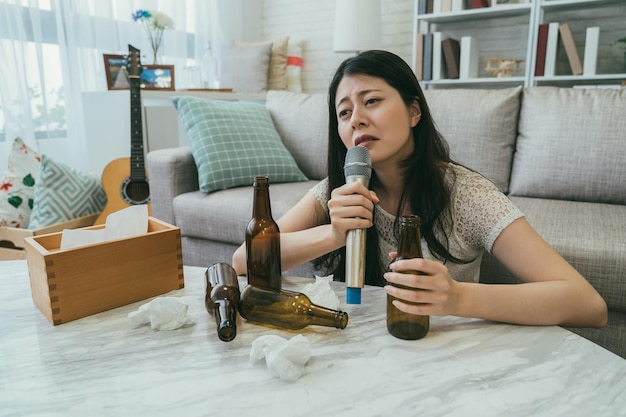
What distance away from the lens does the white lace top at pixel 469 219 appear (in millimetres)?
974

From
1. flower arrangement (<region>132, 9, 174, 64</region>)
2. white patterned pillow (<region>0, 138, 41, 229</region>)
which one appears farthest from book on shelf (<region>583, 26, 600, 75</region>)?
white patterned pillow (<region>0, 138, 41, 229</region>)

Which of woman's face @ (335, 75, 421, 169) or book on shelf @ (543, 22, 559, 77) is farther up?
book on shelf @ (543, 22, 559, 77)

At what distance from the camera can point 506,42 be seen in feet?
11.7

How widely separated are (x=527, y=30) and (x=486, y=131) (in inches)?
76.2

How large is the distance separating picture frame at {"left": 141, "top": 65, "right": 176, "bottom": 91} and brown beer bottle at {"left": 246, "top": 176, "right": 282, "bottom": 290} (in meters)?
2.43

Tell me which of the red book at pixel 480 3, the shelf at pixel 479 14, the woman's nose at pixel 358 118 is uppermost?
the red book at pixel 480 3

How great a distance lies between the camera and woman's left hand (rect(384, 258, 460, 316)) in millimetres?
Answer: 712

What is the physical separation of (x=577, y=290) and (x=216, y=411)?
2.04 ft

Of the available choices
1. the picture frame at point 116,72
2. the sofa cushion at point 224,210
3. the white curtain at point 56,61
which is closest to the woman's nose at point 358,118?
the sofa cushion at point 224,210

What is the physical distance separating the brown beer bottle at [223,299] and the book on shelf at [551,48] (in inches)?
116

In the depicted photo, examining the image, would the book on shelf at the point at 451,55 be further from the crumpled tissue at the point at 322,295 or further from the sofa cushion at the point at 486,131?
the crumpled tissue at the point at 322,295

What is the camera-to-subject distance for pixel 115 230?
3.10 ft

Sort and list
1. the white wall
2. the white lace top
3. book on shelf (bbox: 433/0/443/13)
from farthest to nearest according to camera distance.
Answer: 1. the white wall
2. book on shelf (bbox: 433/0/443/13)
3. the white lace top

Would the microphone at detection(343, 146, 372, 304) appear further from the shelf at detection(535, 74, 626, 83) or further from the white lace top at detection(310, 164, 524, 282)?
the shelf at detection(535, 74, 626, 83)
